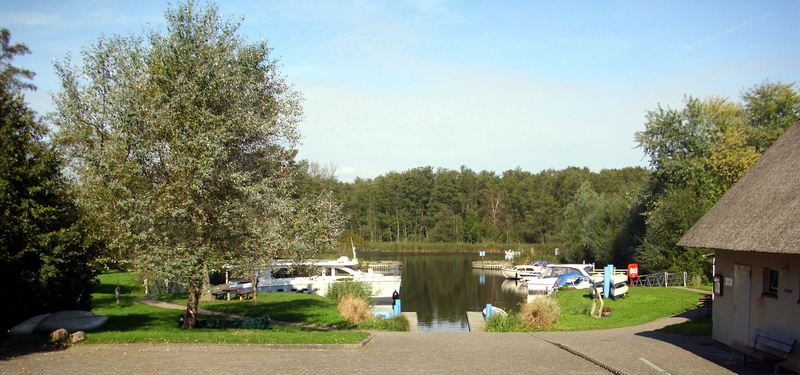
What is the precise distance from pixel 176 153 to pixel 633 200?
40.9 metres

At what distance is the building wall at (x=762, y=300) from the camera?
423 inches

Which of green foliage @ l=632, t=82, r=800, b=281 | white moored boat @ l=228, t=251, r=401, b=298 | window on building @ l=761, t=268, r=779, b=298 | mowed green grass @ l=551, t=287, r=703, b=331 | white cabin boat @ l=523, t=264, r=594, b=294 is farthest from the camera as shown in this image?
white cabin boat @ l=523, t=264, r=594, b=294

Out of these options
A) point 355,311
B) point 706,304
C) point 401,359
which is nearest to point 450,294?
point 355,311

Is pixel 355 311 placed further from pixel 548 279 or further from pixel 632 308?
pixel 548 279

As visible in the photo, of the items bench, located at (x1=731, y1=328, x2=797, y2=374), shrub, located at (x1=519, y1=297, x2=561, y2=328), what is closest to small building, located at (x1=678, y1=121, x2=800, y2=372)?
bench, located at (x1=731, y1=328, x2=797, y2=374)

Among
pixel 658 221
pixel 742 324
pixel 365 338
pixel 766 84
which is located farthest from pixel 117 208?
pixel 766 84

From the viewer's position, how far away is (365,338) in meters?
14.1

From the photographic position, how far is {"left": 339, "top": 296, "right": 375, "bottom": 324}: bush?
2148 centimetres

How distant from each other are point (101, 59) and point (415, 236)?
316 ft

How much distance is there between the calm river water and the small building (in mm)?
10129

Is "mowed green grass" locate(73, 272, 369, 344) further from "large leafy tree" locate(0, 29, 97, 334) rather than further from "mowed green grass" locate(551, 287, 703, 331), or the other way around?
"mowed green grass" locate(551, 287, 703, 331)

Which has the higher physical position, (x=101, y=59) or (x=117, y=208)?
(x=101, y=59)

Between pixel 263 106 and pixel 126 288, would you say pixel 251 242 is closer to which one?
pixel 263 106

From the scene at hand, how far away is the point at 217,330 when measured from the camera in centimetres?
1524
